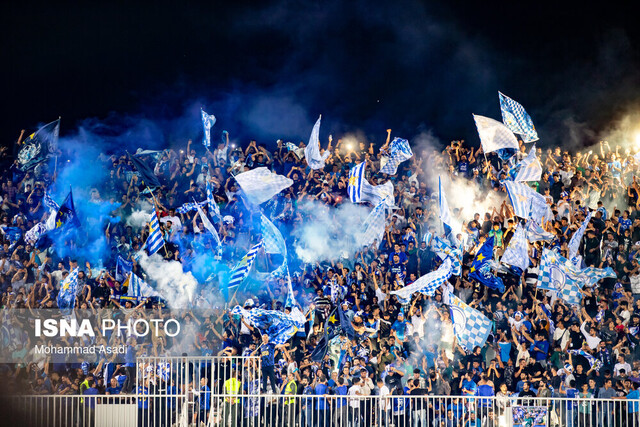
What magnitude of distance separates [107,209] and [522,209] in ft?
33.5

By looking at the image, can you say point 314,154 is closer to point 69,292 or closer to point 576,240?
point 576,240

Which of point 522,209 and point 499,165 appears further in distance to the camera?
point 499,165

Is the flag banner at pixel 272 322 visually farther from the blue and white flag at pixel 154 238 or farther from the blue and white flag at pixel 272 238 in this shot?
the blue and white flag at pixel 154 238

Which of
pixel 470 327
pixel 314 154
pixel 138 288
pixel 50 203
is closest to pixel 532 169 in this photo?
pixel 470 327

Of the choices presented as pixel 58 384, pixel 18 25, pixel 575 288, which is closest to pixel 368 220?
pixel 575 288

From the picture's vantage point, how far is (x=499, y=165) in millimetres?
21172

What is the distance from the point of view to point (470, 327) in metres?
16.8

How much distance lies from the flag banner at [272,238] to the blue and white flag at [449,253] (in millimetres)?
3439

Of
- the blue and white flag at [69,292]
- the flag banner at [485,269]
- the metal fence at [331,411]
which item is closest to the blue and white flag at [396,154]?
the flag banner at [485,269]

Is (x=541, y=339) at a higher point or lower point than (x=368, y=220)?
lower

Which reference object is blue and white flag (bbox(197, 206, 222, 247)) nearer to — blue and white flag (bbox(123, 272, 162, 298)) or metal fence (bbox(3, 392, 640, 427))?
blue and white flag (bbox(123, 272, 162, 298))

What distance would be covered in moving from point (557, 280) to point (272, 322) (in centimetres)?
607

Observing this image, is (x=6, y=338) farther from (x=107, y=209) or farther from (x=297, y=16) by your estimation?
(x=297, y=16)

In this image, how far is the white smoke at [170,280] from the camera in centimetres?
1942
